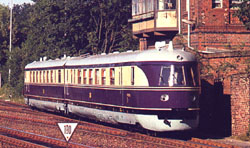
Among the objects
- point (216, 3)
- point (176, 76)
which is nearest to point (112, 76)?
point (176, 76)

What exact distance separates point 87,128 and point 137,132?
2.58m

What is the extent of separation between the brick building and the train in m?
1.75

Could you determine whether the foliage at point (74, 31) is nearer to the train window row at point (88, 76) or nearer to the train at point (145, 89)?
the train window row at point (88, 76)

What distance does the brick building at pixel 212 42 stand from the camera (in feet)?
59.2

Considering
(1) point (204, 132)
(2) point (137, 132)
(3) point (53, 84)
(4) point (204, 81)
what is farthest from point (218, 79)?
(3) point (53, 84)

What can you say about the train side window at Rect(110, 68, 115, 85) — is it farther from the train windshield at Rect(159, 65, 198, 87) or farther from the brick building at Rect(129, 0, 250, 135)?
the brick building at Rect(129, 0, 250, 135)

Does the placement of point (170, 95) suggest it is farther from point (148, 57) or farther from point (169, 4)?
point (169, 4)

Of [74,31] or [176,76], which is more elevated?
[74,31]

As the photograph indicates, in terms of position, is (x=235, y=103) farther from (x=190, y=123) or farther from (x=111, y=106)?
(x=111, y=106)

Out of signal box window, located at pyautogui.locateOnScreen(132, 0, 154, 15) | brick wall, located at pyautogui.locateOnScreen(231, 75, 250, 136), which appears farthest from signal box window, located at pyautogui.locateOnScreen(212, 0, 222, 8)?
brick wall, located at pyautogui.locateOnScreen(231, 75, 250, 136)

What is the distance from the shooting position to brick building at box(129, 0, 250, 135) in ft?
59.2

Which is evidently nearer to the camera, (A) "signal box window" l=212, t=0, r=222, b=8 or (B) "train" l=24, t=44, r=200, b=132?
(B) "train" l=24, t=44, r=200, b=132

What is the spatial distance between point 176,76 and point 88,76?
647 centimetres

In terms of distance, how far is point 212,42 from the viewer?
28.8 metres
